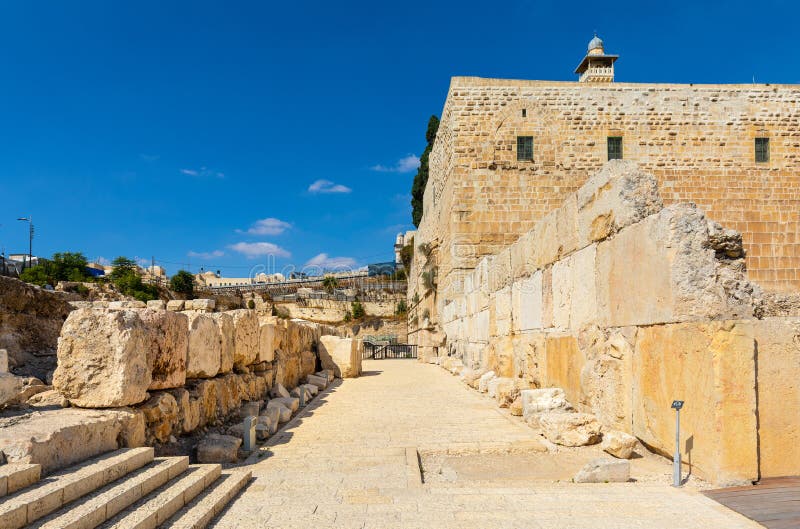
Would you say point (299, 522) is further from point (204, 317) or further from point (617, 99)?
point (617, 99)

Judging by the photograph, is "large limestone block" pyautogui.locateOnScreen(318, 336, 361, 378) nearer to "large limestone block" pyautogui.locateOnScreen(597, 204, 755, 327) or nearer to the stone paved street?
the stone paved street

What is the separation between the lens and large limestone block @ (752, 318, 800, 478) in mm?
3441

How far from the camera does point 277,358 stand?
818cm

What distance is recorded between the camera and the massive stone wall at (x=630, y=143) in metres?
16.2

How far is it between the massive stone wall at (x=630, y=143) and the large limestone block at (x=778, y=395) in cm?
1252

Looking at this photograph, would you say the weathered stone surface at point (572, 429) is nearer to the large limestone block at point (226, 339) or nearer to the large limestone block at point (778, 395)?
the large limestone block at point (778, 395)

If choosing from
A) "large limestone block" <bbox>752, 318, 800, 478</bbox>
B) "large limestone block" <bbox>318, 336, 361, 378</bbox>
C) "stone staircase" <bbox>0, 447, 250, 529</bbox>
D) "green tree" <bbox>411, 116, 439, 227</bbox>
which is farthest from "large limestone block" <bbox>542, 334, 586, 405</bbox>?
"green tree" <bbox>411, 116, 439, 227</bbox>

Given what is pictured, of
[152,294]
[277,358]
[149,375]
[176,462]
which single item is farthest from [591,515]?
[152,294]

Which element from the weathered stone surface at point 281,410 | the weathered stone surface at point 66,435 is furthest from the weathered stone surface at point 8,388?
the weathered stone surface at point 281,410

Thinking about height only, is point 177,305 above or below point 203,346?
above

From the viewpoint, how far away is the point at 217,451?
4270 mm

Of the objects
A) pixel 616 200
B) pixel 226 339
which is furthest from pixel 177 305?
pixel 616 200

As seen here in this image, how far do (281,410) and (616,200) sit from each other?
421 centimetres

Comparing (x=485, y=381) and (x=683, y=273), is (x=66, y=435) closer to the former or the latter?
(x=683, y=273)
